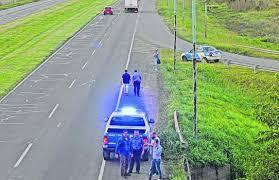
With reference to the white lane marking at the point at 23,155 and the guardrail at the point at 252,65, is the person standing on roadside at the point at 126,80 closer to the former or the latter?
the white lane marking at the point at 23,155

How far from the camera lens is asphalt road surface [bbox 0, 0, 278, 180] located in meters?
24.5

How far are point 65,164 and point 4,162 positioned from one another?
8.72ft

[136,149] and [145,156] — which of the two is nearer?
[136,149]

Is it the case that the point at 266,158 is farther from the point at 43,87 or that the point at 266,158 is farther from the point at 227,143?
the point at 43,87

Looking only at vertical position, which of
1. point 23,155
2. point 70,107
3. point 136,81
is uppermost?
point 136,81

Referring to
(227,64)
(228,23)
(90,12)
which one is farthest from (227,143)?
(90,12)

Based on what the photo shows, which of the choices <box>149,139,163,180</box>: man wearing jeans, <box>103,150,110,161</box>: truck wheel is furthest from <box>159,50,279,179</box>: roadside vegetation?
<box>103,150,110,161</box>: truck wheel

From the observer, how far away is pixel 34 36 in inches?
2795

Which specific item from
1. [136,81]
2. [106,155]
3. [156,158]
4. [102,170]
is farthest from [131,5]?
[156,158]

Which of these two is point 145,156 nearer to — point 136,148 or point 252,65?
point 136,148

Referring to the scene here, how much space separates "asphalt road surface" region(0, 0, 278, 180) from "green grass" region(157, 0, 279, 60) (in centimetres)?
430

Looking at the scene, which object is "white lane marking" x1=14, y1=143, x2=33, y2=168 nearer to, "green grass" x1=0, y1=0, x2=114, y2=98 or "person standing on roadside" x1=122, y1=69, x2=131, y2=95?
"person standing on roadside" x1=122, y1=69, x2=131, y2=95

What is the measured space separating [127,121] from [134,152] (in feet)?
7.44

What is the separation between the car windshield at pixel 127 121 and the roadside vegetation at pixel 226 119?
6.04 ft
